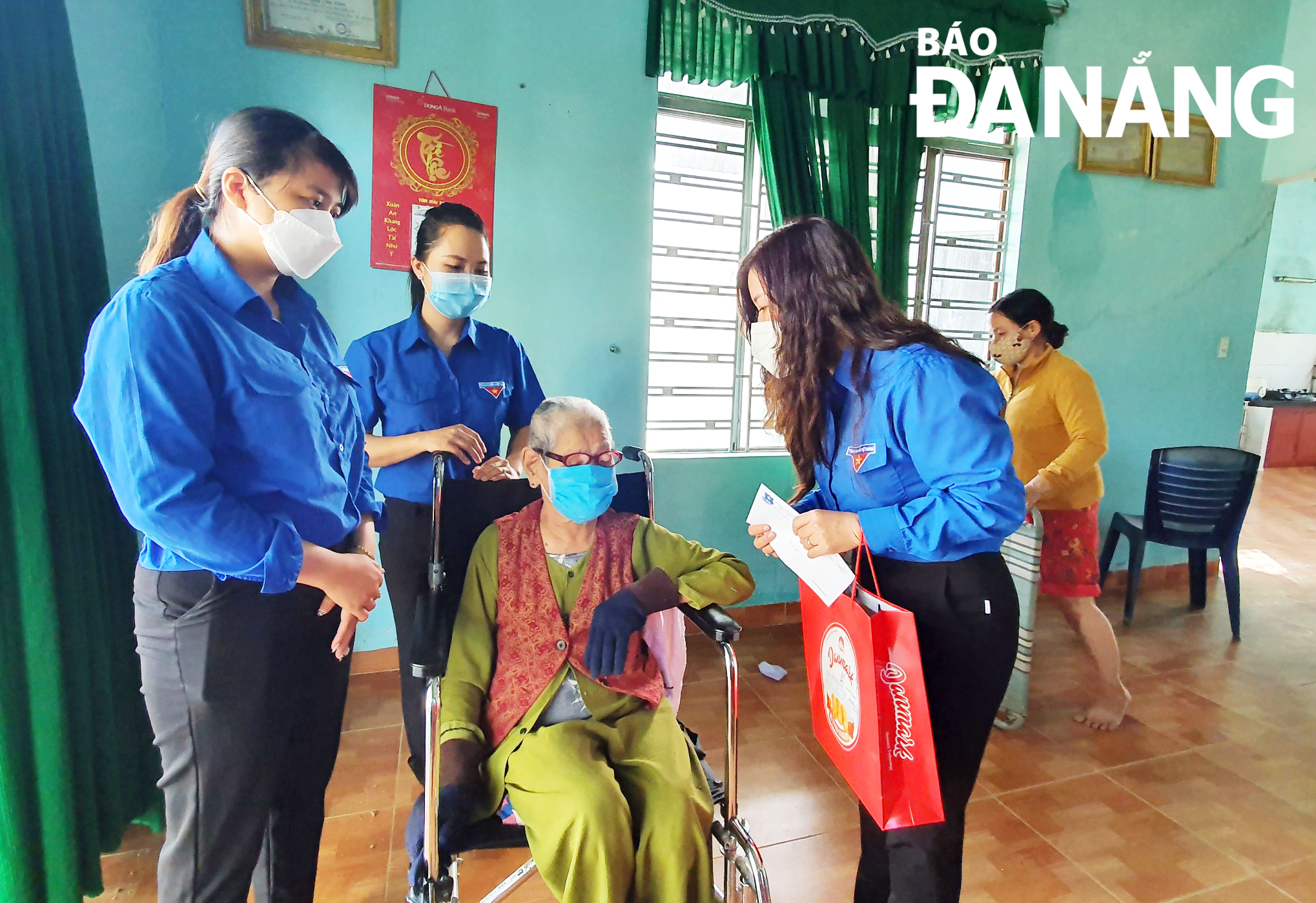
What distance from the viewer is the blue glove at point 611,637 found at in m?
1.32

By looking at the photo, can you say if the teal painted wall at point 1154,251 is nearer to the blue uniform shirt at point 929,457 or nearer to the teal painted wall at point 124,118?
the blue uniform shirt at point 929,457

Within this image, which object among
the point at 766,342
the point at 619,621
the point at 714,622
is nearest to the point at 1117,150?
the point at 766,342

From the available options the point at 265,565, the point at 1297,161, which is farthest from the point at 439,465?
the point at 1297,161

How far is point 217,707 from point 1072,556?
2.58 m

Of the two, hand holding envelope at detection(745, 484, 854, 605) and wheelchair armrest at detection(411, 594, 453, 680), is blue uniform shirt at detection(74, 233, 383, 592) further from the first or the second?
hand holding envelope at detection(745, 484, 854, 605)

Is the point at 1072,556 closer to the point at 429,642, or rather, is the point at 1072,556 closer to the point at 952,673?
the point at 952,673

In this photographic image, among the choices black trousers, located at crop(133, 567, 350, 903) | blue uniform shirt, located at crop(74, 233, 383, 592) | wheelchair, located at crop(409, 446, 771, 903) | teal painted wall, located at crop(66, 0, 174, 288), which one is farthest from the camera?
teal painted wall, located at crop(66, 0, 174, 288)

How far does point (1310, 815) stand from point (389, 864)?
8.55ft

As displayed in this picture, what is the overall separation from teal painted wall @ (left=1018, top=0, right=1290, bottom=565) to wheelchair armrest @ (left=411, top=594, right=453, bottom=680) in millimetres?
3359

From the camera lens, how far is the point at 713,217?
10.3 feet

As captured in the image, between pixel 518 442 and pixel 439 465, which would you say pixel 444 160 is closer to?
pixel 518 442

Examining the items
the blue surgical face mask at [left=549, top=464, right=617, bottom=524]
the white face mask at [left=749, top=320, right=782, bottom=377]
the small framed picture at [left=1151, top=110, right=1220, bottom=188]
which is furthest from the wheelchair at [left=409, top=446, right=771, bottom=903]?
the small framed picture at [left=1151, top=110, right=1220, bottom=188]

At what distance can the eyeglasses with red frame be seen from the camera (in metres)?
1.51

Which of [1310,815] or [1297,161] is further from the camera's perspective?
[1297,161]
